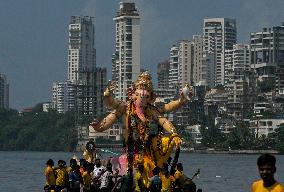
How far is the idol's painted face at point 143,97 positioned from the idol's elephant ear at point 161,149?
702 mm

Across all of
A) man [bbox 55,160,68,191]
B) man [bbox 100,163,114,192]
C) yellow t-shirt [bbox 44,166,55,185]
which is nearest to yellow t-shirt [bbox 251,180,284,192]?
man [bbox 100,163,114,192]

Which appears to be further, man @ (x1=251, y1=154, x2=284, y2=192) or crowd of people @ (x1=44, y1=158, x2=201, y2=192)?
crowd of people @ (x1=44, y1=158, x2=201, y2=192)

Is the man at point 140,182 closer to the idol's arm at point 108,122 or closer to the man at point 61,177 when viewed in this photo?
the idol's arm at point 108,122

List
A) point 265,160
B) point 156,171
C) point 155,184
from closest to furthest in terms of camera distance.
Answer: point 265,160
point 155,184
point 156,171

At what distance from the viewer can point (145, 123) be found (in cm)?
2116

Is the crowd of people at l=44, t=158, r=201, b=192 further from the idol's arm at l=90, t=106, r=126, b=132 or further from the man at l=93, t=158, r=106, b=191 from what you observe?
the idol's arm at l=90, t=106, r=126, b=132

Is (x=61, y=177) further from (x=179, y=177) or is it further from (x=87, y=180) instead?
(x=179, y=177)

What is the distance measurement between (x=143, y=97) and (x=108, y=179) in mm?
2169

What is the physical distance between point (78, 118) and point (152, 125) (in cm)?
17340

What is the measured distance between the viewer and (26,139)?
190500mm

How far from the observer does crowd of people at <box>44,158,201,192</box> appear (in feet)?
66.7

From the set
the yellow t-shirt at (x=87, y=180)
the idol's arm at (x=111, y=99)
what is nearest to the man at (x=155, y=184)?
the idol's arm at (x=111, y=99)

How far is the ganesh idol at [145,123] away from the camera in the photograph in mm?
20875

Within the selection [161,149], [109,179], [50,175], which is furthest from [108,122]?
[50,175]
